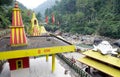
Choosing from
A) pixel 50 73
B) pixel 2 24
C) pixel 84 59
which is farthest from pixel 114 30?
pixel 50 73

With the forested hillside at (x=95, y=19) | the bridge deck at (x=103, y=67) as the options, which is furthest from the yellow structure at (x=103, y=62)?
the forested hillside at (x=95, y=19)

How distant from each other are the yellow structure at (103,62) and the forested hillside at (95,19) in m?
36.1

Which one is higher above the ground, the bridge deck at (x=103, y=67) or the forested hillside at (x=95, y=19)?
the forested hillside at (x=95, y=19)

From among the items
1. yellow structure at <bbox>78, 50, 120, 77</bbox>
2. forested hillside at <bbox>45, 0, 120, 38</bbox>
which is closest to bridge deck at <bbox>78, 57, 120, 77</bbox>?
yellow structure at <bbox>78, 50, 120, 77</bbox>

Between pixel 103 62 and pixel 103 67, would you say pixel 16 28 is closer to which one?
pixel 103 67

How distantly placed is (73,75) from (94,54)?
3.37 meters

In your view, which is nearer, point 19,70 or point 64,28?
point 19,70

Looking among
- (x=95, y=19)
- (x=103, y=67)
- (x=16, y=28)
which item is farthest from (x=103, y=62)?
(x=95, y=19)

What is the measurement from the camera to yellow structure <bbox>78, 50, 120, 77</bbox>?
45.4 ft

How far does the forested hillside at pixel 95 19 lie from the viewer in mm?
55172

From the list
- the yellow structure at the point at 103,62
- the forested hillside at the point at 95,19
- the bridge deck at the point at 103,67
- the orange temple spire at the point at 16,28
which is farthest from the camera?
the forested hillside at the point at 95,19

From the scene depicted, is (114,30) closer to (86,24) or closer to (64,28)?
(86,24)

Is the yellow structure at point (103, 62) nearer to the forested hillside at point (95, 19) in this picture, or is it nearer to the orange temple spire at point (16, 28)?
the orange temple spire at point (16, 28)

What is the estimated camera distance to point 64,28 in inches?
3290
